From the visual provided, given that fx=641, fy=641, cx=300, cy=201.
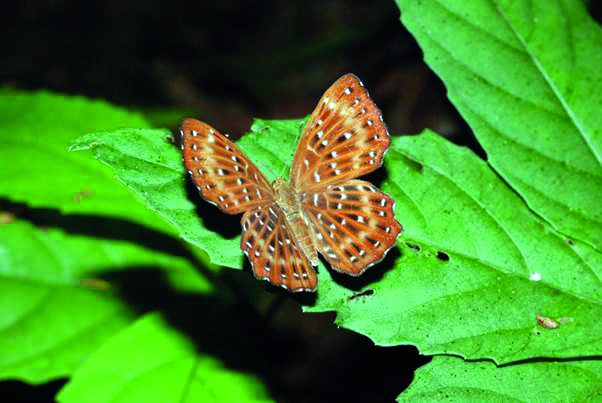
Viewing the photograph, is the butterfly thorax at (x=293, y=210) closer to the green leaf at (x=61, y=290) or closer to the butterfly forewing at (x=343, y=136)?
the butterfly forewing at (x=343, y=136)

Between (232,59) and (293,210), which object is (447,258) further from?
(232,59)

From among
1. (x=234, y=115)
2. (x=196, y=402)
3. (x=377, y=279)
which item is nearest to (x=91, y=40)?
(x=234, y=115)

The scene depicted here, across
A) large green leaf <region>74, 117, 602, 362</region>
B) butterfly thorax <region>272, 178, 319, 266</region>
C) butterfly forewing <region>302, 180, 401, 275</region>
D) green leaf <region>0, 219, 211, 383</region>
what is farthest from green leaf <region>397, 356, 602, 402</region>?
green leaf <region>0, 219, 211, 383</region>

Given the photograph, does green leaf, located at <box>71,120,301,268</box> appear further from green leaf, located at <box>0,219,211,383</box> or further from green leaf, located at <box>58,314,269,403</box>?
green leaf, located at <box>0,219,211,383</box>

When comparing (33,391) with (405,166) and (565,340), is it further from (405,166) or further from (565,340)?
(565,340)

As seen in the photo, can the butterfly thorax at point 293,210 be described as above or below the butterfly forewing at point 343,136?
below

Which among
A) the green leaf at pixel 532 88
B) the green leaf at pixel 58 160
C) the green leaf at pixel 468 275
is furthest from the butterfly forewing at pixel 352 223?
the green leaf at pixel 58 160

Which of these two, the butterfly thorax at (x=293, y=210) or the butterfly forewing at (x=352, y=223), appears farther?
the butterfly thorax at (x=293, y=210)
